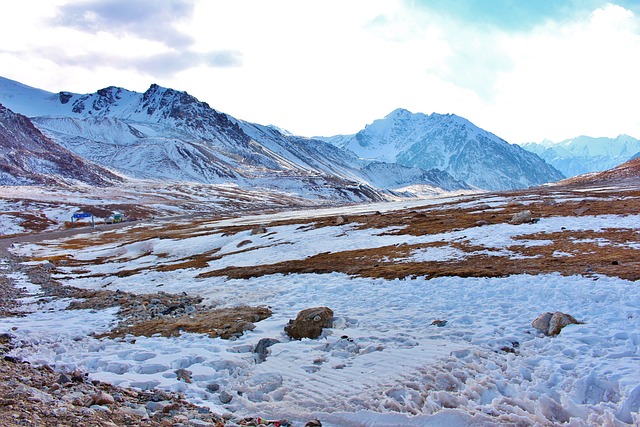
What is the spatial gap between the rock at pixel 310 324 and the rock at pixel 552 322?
7106 mm

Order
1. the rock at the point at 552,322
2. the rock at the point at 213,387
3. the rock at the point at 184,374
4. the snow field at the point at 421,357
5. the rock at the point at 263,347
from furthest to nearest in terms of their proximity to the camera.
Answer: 1. the rock at the point at 263,347
2. the rock at the point at 552,322
3. the rock at the point at 184,374
4. the rock at the point at 213,387
5. the snow field at the point at 421,357

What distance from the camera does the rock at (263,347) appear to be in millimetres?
13422

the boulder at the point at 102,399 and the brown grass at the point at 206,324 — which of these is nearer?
the boulder at the point at 102,399

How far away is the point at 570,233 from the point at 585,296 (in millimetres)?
18008

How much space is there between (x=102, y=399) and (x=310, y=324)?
7.20 meters

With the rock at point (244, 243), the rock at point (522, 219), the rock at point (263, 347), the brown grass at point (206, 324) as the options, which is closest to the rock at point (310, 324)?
the rock at point (263, 347)

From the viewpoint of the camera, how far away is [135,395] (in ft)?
35.4

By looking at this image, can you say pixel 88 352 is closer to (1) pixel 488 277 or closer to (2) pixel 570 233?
(1) pixel 488 277

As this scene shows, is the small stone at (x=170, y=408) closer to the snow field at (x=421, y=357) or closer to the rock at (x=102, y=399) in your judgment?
the snow field at (x=421, y=357)

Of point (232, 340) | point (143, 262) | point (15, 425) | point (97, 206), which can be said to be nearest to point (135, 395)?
point (15, 425)

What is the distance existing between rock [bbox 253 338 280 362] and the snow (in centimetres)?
21

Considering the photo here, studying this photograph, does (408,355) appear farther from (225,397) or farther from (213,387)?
(213,387)

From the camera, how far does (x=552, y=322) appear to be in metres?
13.2

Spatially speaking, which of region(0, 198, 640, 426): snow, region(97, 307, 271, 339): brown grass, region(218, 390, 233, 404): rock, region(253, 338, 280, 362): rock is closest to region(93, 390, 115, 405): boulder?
region(0, 198, 640, 426): snow
